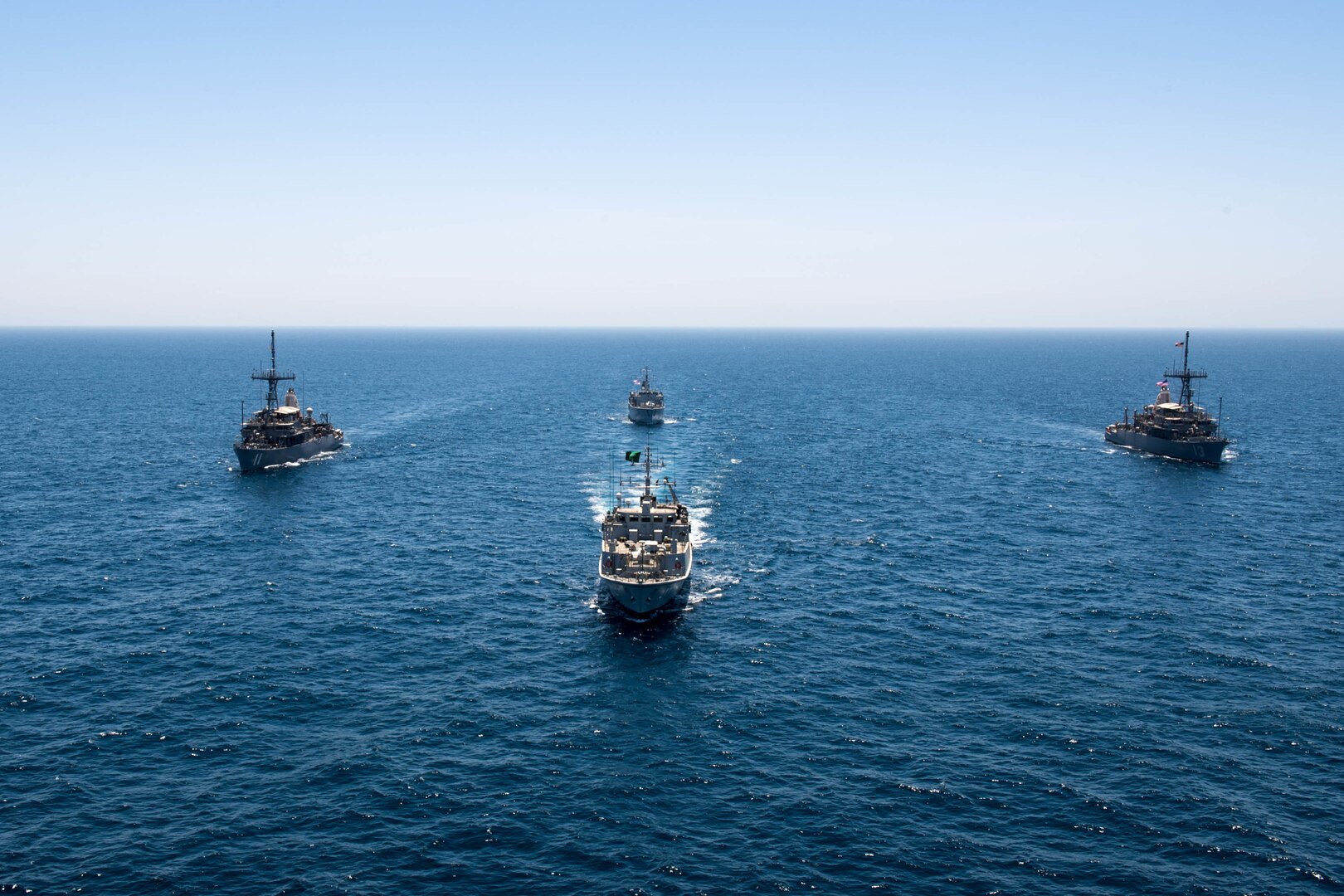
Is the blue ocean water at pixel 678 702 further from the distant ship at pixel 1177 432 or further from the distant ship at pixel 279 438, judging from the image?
the distant ship at pixel 1177 432

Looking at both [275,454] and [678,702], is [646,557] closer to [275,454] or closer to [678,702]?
[678,702]

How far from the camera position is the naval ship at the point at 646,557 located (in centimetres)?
8275

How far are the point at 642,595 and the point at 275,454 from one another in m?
95.1

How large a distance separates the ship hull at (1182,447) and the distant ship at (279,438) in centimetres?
14937

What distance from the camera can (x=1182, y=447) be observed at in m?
160

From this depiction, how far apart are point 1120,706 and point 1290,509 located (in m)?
79.3

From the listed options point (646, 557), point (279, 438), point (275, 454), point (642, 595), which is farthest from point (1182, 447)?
point (279, 438)

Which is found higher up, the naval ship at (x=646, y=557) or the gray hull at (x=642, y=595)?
the naval ship at (x=646, y=557)

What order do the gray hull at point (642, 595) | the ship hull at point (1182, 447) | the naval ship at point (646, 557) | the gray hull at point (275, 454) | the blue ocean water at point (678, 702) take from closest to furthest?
the blue ocean water at point (678, 702) < the gray hull at point (642, 595) < the naval ship at point (646, 557) < the gray hull at point (275, 454) < the ship hull at point (1182, 447)

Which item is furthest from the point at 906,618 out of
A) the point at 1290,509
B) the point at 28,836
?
the point at 1290,509

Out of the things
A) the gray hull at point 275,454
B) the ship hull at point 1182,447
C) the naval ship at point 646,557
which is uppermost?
the ship hull at point 1182,447

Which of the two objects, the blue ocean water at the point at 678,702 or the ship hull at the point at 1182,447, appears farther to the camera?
the ship hull at the point at 1182,447

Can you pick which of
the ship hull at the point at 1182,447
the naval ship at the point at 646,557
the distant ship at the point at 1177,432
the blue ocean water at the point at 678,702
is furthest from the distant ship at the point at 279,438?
the distant ship at the point at 1177,432

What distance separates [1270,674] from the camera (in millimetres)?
71312
